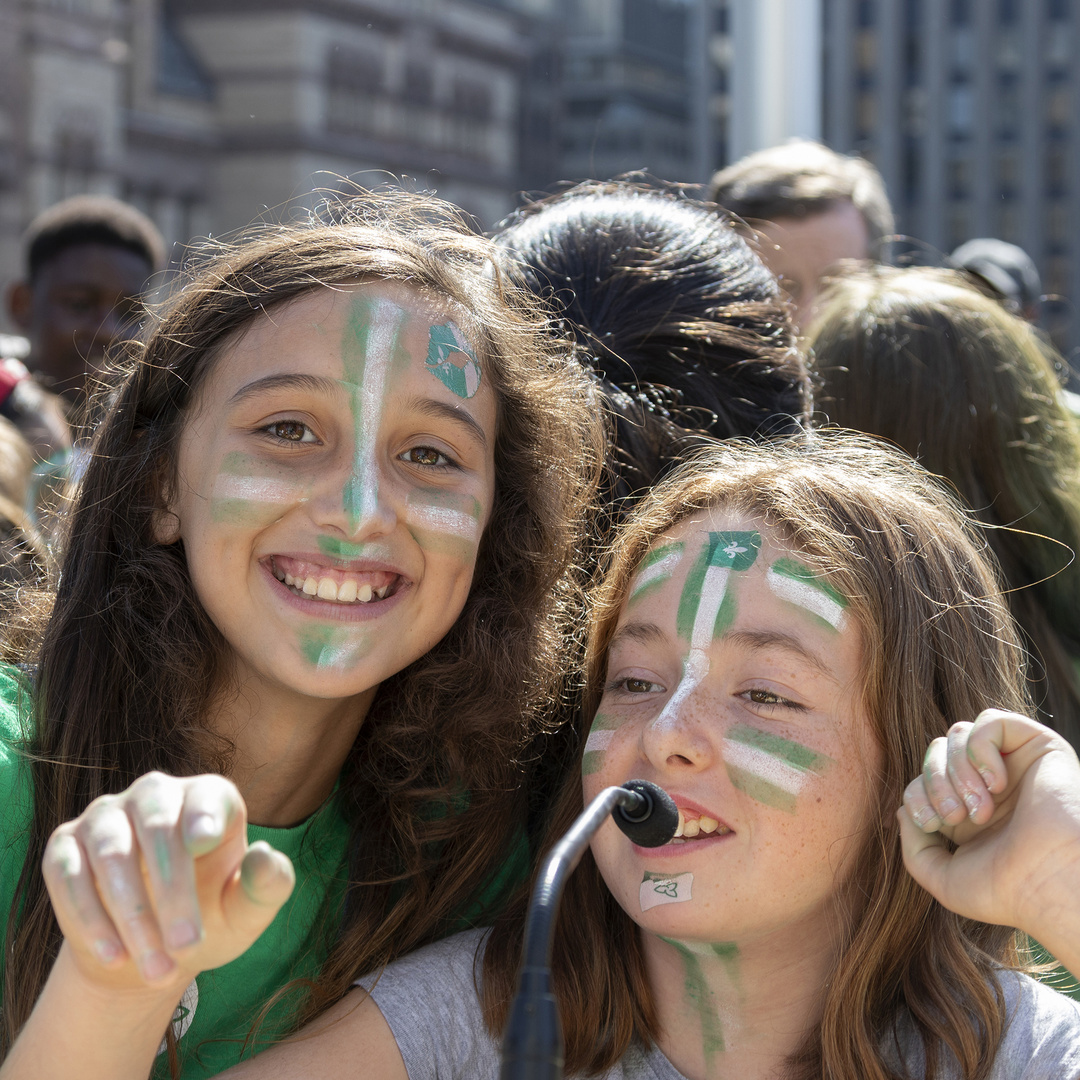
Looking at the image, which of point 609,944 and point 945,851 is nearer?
point 945,851

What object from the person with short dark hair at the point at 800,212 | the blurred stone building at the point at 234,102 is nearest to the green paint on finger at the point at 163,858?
the person with short dark hair at the point at 800,212

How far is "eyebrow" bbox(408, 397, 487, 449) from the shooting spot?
190 cm

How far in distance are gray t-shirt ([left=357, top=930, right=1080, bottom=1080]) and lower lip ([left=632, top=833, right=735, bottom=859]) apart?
31 centimetres

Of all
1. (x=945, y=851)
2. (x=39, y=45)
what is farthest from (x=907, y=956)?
(x=39, y=45)

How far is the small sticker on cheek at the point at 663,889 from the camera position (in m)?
1.64

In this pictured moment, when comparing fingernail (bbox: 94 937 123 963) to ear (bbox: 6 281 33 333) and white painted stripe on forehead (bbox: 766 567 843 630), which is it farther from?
ear (bbox: 6 281 33 333)

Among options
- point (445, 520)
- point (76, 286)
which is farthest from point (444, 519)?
point (76, 286)

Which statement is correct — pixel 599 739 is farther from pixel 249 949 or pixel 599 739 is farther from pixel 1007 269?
pixel 1007 269

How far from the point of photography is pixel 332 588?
185 centimetres

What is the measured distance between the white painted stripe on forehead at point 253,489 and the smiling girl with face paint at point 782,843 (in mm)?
478

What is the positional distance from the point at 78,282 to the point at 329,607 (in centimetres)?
362

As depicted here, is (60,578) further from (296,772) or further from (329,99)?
(329,99)

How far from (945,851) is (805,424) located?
967 mm

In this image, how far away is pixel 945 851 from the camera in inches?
62.0
